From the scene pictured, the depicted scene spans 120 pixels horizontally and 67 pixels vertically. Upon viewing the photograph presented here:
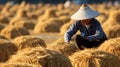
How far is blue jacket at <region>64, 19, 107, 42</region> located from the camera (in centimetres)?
1362

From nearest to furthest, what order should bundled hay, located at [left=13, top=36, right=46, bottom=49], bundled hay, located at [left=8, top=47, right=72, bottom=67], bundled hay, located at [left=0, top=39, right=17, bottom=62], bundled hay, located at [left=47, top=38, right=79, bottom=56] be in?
1. bundled hay, located at [left=8, top=47, right=72, bottom=67]
2. bundled hay, located at [left=47, top=38, right=79, bottom=56]
3. bundled hay, located at [left=0, top=39, right=17, bottom=62]
4. bundled hay, located at [left=13, top=36, right=46, bottom=49]

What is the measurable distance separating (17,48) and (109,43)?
2.73m

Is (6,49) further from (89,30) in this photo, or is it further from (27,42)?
(89,30)

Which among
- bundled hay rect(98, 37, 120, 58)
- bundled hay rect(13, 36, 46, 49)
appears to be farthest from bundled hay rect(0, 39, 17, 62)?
bundled hay rect(98, 37, 120, 58)

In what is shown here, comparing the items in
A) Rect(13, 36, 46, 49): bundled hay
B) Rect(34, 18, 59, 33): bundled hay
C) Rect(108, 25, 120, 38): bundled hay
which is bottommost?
Rect(34, 18, 59, 33): bundled hay

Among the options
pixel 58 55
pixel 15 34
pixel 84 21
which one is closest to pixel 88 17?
pixel 84 21

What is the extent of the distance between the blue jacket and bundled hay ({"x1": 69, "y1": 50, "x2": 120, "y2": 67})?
196 centimetres

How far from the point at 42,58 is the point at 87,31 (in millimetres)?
3712

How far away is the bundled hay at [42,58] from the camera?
1041 centimetres

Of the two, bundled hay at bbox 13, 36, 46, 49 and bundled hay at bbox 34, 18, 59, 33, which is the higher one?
bundled hay at bbox 13, 36, 46, 49

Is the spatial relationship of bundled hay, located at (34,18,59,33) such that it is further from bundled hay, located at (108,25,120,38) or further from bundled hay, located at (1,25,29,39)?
bundled hay, located at (108,25,120,38)

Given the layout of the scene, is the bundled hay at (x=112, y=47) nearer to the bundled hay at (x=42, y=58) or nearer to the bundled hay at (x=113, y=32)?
the bundled hay at (x=42, y=58)

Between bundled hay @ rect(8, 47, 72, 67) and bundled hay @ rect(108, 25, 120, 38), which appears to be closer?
bundled hay @ rect(8, 47, 72, 67)

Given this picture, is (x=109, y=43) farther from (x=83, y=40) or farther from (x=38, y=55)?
(x=38, y=55)
